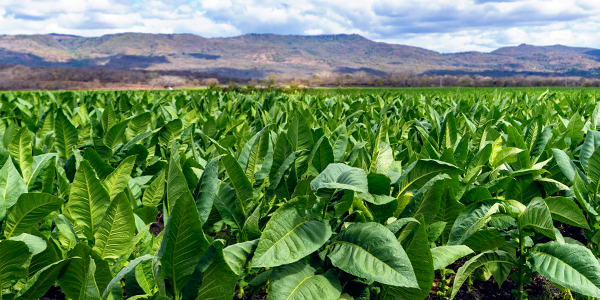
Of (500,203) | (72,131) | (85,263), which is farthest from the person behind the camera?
(72,131)

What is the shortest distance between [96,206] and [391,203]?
1.17 meters

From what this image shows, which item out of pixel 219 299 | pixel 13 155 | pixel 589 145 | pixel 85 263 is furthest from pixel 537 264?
pixel 13 155

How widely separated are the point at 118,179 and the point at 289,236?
85cm

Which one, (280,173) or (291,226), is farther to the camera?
(280,173)

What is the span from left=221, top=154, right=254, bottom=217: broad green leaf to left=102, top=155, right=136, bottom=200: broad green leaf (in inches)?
17.4

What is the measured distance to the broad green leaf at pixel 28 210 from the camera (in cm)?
115

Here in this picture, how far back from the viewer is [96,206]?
139 centimetres

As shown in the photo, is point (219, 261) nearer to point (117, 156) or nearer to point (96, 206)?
point (96, 206)

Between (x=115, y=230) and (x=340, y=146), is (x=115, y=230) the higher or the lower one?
the lower one

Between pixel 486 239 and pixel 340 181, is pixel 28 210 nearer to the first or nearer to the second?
pixel 340 181

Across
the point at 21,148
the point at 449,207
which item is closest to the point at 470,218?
the point at 449,207

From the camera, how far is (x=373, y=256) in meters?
1.11

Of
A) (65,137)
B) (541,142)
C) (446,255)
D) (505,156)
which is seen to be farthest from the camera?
(65,137)

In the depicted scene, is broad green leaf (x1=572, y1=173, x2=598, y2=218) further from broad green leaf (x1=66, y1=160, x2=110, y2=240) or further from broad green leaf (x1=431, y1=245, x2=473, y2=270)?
broad green leaf (x1=66, y1=160, x2=110, y2=240)
